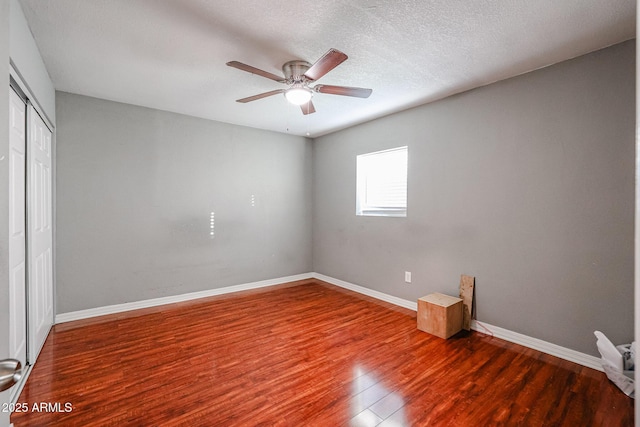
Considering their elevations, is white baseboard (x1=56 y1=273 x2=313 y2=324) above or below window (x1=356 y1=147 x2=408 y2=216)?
below

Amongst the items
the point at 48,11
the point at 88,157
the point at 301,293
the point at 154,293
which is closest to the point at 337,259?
the point at 301,293

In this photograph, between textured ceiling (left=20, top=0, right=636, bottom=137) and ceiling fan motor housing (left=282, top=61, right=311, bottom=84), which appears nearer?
textured ceiling (left=20, top=0, right=636, bottom=137)

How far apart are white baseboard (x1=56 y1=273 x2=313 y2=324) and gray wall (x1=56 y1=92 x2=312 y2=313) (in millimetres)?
62

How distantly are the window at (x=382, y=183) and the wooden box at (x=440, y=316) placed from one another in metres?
1.16

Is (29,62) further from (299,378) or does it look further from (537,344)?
(537,344)

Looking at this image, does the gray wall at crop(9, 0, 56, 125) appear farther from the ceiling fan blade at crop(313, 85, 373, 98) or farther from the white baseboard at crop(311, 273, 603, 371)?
the white baseboard at crop(311, 273, 603, 371)

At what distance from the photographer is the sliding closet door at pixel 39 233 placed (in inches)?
88.4

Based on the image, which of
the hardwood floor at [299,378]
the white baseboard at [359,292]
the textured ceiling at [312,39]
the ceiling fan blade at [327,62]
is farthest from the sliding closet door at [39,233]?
the ceiling fan blade at [327,62]

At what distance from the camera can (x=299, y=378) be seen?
2113 mm

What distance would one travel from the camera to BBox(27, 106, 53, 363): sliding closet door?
225 cm

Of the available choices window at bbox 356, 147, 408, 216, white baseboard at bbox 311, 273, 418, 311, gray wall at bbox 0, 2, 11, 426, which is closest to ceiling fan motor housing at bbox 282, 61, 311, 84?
gray wall at bbox 0, 2, 11, 426

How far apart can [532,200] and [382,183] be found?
1788mm

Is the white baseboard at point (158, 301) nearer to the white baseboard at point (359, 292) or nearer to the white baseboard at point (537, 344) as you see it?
the white baseboard at point (359, 292)

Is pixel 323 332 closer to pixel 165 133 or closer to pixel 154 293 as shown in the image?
pixel 154 293
